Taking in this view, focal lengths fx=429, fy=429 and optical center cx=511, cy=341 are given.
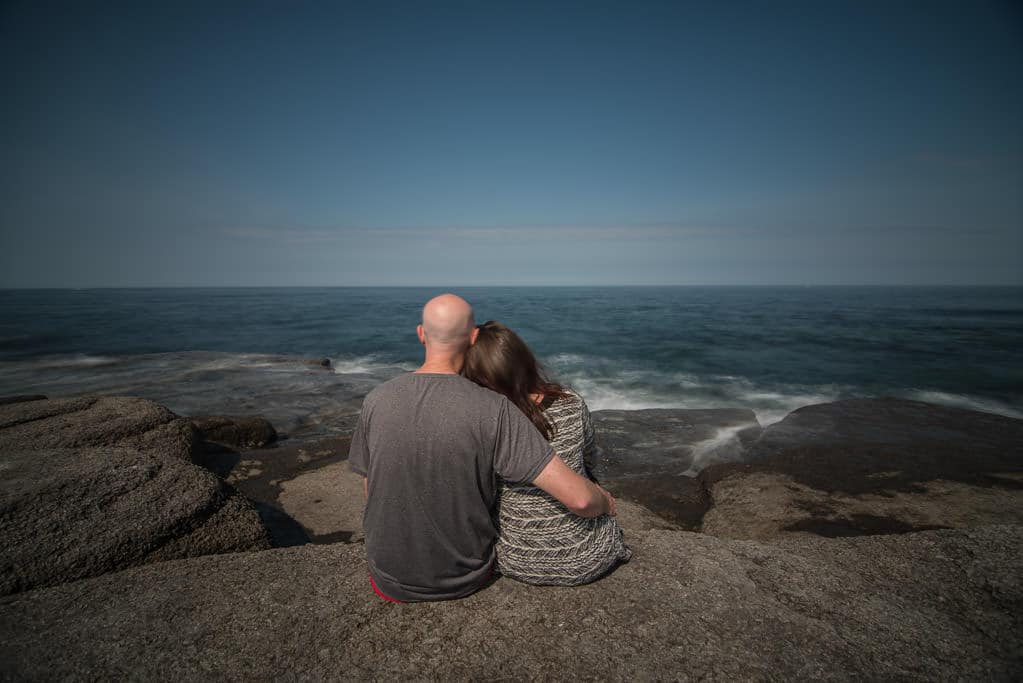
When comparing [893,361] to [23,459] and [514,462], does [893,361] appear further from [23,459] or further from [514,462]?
[23,459]

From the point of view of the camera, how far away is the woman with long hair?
2.12m

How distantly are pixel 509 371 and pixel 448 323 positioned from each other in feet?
1.25

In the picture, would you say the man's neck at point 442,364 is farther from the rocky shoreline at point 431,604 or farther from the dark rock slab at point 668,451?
the dark rock slab at point 668,451

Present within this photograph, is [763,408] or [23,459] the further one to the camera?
[763,408]

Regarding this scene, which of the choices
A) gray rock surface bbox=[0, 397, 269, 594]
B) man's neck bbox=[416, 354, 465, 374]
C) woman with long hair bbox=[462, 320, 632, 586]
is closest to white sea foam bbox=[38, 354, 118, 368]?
gray rock surface bbox=[0, 397, 269, 594]

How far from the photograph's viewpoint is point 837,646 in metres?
2.26

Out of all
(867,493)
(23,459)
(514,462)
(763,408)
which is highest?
(514,462)

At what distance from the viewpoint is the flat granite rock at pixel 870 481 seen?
489cm

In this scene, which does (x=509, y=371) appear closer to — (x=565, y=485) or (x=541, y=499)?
(x=565, y=485)

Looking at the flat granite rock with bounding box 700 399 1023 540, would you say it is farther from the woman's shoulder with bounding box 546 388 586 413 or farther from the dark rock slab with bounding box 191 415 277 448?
the dark rock slab with bounding box 191 415 277 448

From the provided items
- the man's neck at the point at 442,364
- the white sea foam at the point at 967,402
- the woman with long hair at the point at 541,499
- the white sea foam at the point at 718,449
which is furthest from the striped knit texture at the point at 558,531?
the white sea foam at the point at 967,402

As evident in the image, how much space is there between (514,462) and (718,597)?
1724 mm

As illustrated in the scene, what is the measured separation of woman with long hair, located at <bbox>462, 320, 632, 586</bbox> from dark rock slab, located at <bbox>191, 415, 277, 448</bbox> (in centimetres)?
723

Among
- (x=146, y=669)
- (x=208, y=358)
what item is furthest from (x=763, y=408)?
(x=208, y=358)
